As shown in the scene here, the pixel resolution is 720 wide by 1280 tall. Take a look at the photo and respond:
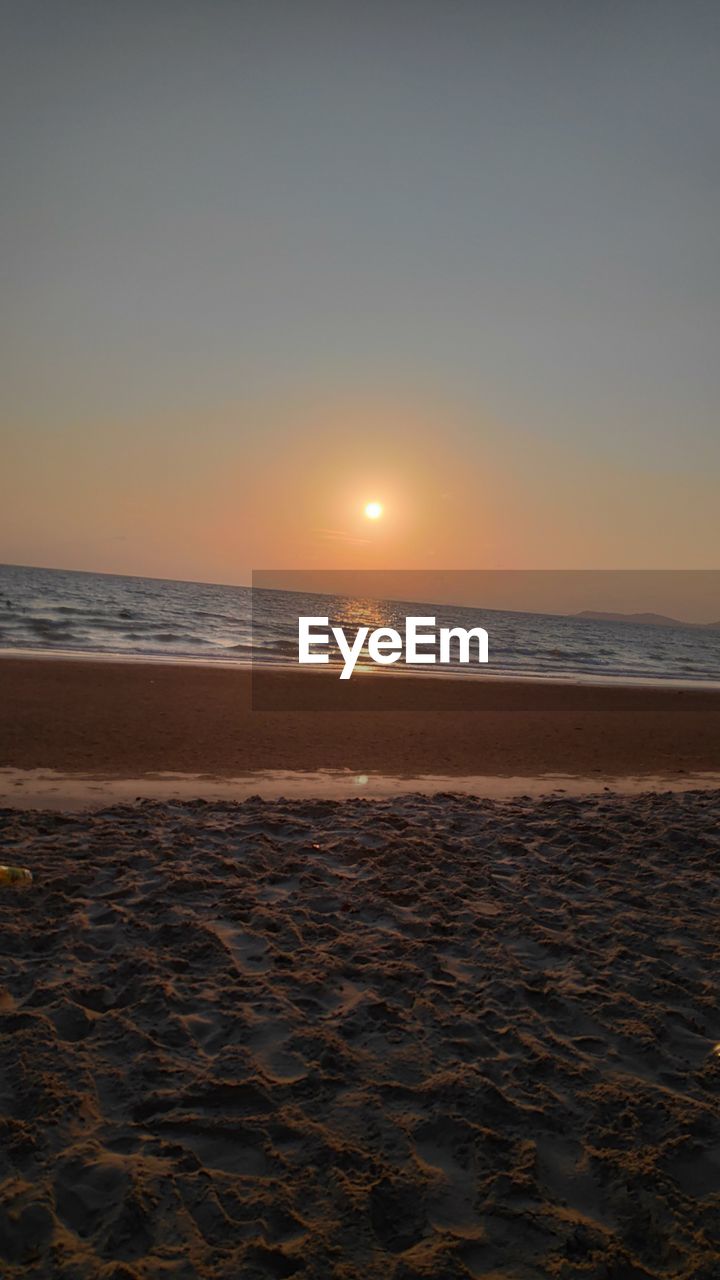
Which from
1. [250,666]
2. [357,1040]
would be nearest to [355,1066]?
[357,1040]

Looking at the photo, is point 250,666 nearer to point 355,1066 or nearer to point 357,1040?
point 357,1040

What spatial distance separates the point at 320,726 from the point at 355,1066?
10.5 meters

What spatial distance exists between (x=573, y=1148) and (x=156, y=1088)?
1882 mm

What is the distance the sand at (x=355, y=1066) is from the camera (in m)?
2.65

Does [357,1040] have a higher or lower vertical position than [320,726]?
lower

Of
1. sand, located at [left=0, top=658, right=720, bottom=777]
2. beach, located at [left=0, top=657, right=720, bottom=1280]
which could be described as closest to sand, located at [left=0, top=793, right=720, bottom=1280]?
beach, located at [left=0, top=657, right=720, bottom=1280]

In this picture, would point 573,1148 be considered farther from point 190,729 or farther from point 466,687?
point 466,687

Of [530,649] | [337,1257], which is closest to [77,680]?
[337,1257]

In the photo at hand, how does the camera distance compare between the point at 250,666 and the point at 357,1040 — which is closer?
the point at 357,1040

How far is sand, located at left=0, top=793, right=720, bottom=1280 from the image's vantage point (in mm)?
2648

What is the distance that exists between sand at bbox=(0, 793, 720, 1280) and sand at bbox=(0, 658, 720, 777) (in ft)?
14.7

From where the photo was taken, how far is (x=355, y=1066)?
3.61 m

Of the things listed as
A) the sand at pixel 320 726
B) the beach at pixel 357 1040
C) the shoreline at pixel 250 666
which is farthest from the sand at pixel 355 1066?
the shoreline at pixel 250 666

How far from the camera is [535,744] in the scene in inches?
527
